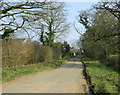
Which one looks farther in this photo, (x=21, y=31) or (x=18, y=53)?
(x=18, y=53)

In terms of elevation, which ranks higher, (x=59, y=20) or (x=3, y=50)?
(x=59, y=20)

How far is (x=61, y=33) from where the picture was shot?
1384 inches

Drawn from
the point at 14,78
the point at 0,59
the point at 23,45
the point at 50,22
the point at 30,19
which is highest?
the point at 50,22

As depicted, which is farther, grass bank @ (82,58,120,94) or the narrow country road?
the narrow country road

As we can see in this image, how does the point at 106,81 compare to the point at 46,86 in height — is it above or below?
below

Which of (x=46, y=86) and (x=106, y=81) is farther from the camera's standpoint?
(x=106, y=81)

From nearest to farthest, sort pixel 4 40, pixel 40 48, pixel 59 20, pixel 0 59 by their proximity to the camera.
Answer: pixel 0 59
pixel 4 40
pixel 40 48
pixel 59 20

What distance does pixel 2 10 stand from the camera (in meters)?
12.1

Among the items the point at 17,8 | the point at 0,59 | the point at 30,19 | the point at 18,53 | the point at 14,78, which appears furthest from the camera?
the point at 18,53

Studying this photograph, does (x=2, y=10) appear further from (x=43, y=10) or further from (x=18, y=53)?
(x=18, y=53)

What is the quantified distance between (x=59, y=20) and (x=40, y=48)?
9.10 meters

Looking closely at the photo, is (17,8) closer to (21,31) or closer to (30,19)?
(30,19)

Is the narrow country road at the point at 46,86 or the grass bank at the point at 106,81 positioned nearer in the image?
the grass bank at the point at 106,81

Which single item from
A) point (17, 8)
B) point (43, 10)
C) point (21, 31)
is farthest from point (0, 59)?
point (43, 10)
